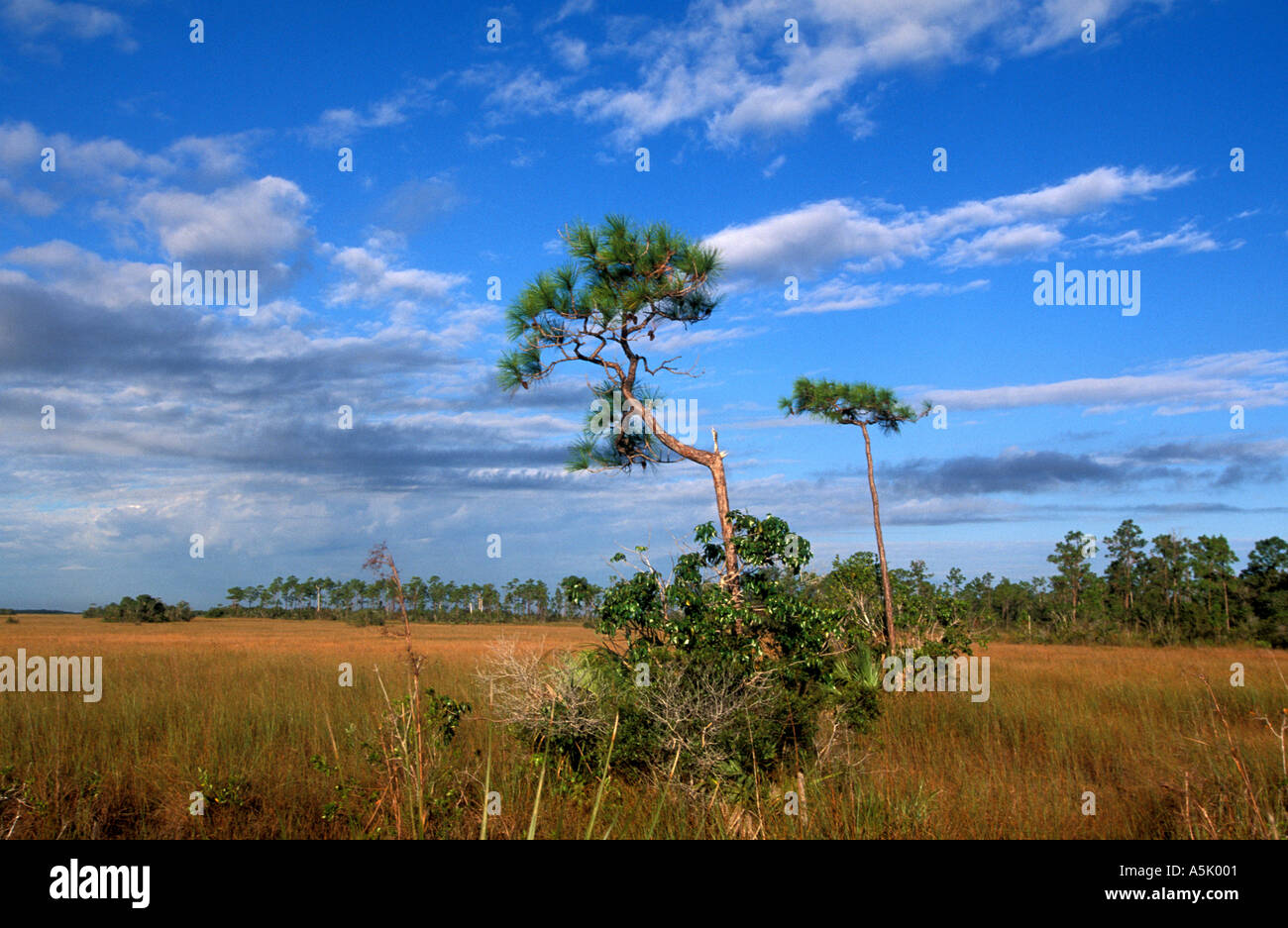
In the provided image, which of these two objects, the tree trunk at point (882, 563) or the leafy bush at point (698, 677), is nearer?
the leafy bush at point (698, 677)

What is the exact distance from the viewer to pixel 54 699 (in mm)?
11164

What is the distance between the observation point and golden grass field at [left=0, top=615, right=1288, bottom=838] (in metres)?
5.40

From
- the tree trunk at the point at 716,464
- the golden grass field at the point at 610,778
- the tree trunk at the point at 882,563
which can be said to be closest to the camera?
the golden grass field at the point at 610,778

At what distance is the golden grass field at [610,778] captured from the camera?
5398 millimetres

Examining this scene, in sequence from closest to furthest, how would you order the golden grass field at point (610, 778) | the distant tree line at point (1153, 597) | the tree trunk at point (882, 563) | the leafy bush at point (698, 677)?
1. the golden grass field at point (610, 778)
2. the leafy bush at point (698, 677)
3. the tree trunk at point (882, 563)
4. the distant tree line at point (1153, 597)

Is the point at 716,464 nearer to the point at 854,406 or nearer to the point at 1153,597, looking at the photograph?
the point at 854,406

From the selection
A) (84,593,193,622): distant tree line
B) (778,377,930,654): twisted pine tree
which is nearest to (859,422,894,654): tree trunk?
(778,377,930,654): twisted pine tree

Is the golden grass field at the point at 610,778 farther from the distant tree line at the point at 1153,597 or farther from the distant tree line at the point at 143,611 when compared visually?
the distant tree line at the point at 143,611

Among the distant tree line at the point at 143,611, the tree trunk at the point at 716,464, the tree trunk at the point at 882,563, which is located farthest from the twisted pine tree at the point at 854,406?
the distant tree line at the point at 143,611

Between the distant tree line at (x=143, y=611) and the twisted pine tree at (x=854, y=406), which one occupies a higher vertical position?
the twisted pine tree at (x=854, y=406)

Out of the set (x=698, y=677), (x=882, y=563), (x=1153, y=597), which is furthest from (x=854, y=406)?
(x=1153, y=597)

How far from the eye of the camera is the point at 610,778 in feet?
20.7

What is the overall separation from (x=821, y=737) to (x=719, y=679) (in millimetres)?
1420
